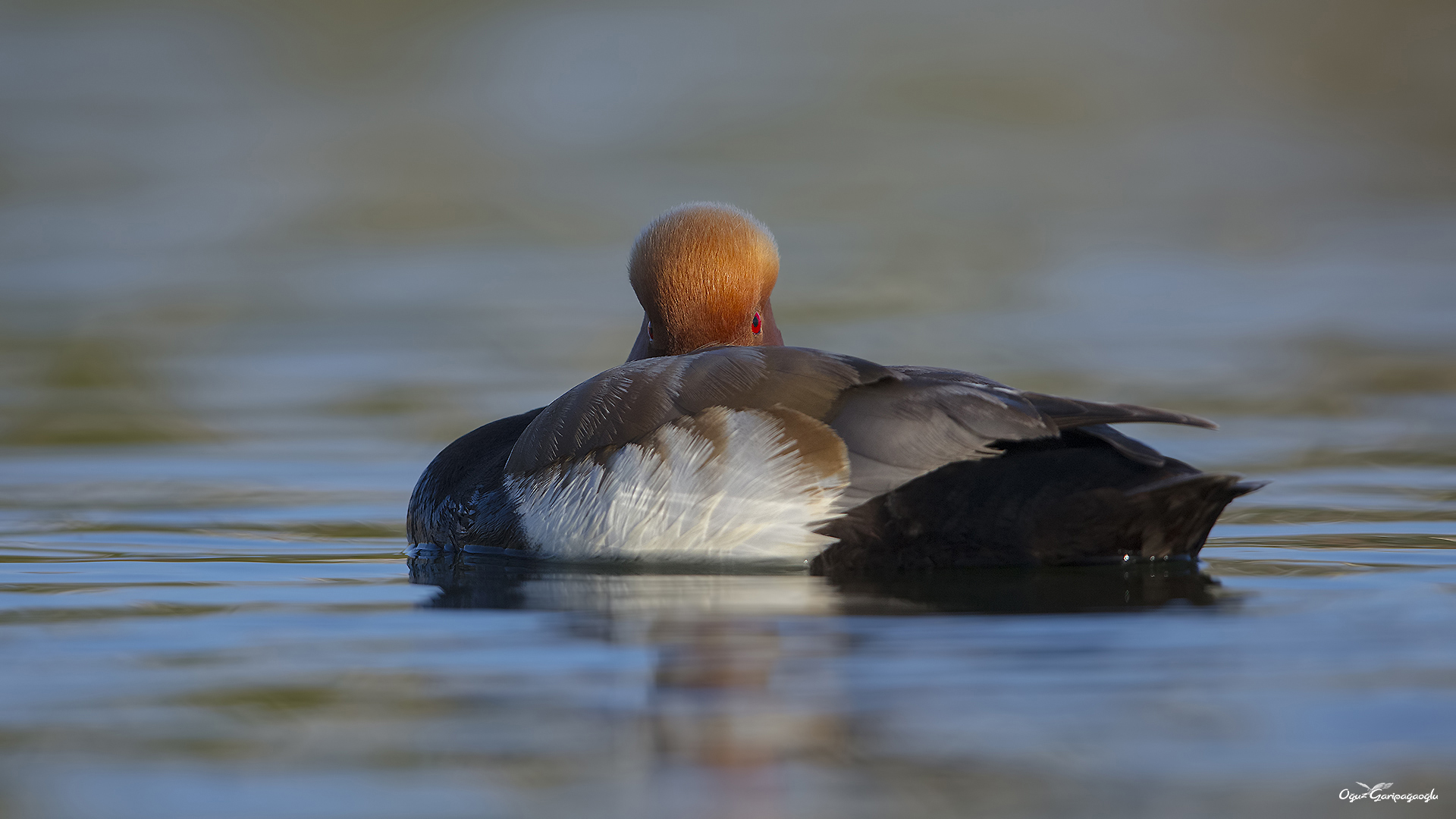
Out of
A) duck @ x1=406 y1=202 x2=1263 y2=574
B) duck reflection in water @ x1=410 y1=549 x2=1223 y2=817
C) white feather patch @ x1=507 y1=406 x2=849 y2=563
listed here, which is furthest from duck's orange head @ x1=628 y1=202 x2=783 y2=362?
duck reflection in water @ x1=410 y1=549 x2=1223 y2=817

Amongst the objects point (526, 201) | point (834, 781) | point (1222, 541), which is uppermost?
point (526, 201)

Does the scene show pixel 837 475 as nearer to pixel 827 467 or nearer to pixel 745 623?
pixel 827 467

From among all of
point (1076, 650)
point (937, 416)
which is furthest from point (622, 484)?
point (1076, 650)

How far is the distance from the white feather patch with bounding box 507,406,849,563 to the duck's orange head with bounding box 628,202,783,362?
0.79 metres

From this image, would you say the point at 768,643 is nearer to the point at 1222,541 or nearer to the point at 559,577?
the point at 559,577

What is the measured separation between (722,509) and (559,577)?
0.49 metres

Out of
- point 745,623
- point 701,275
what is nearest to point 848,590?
point 745,623

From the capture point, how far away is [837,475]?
4.57 meters

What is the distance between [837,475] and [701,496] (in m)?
0.39

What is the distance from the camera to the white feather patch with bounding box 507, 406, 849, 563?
462 cm

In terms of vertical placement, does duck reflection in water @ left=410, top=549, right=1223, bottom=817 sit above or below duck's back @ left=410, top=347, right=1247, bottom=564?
below

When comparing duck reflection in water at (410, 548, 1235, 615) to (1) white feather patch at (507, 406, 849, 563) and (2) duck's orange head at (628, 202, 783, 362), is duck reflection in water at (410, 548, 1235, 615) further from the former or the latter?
(2) duck's orange head at (628, 202, 783, 362)

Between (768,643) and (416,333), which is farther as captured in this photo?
(416,333)

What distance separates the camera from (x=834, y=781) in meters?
2.82
